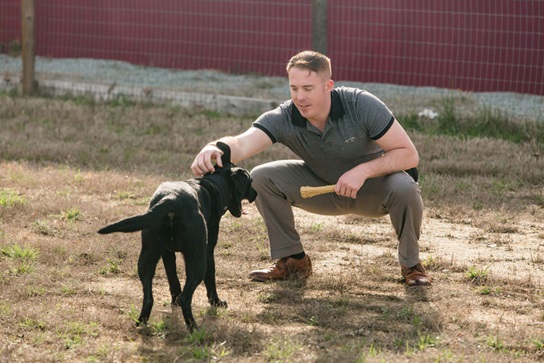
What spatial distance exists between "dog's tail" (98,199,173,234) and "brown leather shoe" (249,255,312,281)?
1.38 m

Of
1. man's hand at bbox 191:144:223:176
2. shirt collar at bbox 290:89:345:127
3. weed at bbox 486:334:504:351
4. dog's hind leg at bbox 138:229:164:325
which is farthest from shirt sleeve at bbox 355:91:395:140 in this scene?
dog's hind leg at bbox 138:229:164:325

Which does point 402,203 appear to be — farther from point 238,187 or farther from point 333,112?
point 238,187

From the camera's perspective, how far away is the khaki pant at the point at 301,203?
17.9 ft

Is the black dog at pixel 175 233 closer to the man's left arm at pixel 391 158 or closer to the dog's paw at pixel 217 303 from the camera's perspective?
the dog's paw at pixel 217 303

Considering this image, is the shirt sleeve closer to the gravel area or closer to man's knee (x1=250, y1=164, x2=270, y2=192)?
man's knee (x1=250, y1=164, x2=270, y2=192)

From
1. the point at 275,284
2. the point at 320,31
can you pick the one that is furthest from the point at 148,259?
the point at 320,31

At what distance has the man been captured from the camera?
5261mm

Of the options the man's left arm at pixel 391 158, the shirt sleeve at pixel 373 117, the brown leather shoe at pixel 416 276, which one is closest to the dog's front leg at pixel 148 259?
the man's left arm at pixel 391 158

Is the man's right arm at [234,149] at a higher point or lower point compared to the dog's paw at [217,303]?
higher

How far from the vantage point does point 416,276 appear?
540 cm

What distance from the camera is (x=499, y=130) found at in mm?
9914

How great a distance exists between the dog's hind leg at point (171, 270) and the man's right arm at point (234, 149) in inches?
20.4

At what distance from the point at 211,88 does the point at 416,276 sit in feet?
23.9

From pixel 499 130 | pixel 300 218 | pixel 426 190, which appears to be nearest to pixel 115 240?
pixel 300 218
